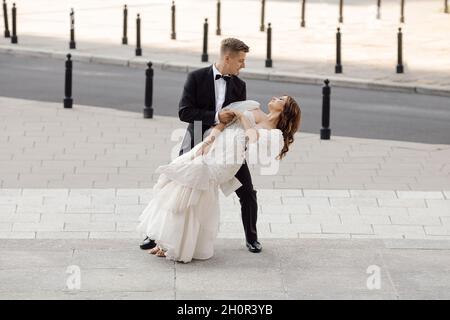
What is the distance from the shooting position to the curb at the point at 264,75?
2145 cm

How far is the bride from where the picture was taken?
10.1 meters

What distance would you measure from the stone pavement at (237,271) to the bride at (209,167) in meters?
0.27

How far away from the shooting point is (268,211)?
12125mm

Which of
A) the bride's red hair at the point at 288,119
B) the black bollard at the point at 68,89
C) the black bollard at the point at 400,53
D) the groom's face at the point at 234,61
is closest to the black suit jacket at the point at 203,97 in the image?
the groom's face at the point at 234,61

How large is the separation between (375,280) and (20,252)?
299 cm

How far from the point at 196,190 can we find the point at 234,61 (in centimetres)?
110

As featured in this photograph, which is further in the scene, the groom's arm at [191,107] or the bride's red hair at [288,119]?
the groom's arm at [191,107]

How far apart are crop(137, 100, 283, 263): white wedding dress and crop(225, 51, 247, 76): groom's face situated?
0.99 feet

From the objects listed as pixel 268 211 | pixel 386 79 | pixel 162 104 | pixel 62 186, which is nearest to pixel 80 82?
pixel 162 104

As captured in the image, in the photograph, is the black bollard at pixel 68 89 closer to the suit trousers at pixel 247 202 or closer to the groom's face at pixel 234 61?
the suit trousers at pixel 247 202

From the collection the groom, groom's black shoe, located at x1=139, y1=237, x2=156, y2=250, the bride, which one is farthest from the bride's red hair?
groom's black shoe, located at x1=139, y1=237, x2=156, y2=250

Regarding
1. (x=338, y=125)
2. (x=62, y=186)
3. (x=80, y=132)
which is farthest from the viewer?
(x=338, y=125)

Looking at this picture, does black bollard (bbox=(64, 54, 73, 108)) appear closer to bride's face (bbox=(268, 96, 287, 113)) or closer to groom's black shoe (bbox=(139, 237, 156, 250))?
groom's black shoe (bbox=(139, 237, 156, 250))

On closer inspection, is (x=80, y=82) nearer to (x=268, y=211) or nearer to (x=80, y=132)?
(x=80, y=132)
